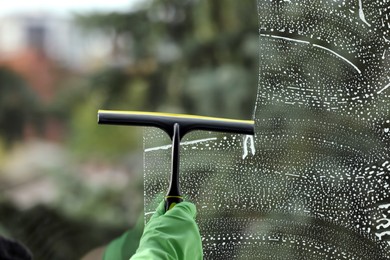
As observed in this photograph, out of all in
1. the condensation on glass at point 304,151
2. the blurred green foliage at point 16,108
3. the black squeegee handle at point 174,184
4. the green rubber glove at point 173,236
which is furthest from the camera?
the blurred green foliage at point 16,108

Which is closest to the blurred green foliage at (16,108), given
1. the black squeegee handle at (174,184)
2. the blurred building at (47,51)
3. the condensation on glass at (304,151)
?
the blurred building at (47,51)

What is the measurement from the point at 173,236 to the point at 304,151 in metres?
0.58

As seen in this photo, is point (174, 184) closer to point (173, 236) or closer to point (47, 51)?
point (173, 236)

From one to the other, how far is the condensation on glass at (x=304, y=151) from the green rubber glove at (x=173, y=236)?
0.43m

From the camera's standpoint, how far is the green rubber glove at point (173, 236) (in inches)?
36.2

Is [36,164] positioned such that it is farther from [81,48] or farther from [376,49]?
[376,49]

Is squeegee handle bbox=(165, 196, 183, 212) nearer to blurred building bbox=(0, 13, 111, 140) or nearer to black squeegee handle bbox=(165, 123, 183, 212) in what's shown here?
black squeegee handle bbox=(165, 123, 183, 212)

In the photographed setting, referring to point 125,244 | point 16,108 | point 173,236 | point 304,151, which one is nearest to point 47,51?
point 16,108

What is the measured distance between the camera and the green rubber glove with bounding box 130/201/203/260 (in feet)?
3.01

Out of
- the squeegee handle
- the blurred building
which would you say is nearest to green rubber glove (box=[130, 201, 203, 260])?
the squeegee handle

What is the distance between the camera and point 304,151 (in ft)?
4.76

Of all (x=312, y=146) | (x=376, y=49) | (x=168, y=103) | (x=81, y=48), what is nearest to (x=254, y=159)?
(x=312, y=146)

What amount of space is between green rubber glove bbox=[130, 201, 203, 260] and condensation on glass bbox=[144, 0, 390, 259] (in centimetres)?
43

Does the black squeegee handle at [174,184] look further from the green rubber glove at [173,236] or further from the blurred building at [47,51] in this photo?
the blurred building at [47,51]
